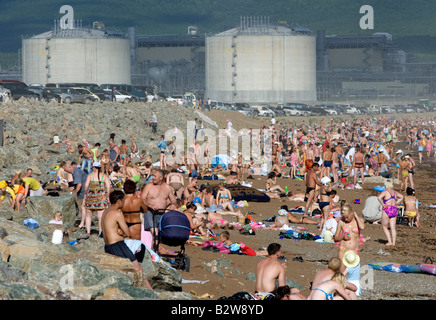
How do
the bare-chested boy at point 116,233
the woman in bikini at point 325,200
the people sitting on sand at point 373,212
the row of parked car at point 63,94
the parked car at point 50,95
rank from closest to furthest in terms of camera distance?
the bare-chested boy at point 116,233
the woman in bikini at point 325,200
the people sitting on sand at point 373,212
the row of parked car at point 63,94
the parked car at point 50,95

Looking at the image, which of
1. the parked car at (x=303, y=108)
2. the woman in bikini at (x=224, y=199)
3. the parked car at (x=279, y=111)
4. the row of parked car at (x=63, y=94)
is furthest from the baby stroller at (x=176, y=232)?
the parked car at (x=303, y=108)

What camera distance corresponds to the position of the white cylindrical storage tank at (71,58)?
258 feet

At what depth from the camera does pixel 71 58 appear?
79.1 metres

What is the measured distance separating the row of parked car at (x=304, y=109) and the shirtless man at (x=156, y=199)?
49325 mm

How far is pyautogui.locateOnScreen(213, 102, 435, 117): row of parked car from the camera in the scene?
65.7 meters

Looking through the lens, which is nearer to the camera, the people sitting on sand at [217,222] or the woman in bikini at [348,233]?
the woman in bikini at [348,233]

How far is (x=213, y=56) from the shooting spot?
8225cm

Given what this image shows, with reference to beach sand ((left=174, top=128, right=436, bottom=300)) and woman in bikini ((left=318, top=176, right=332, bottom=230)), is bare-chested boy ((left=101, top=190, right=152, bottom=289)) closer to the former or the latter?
beach sand ((left=174, top=128, right=436, bottom=300))

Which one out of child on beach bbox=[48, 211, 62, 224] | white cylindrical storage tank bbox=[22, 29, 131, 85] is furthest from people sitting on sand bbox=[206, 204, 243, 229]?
white cylindrical storage tank bbox=[22, 29, 131, 85]

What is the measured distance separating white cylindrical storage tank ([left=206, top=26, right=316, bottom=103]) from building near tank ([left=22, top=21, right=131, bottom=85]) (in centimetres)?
1189

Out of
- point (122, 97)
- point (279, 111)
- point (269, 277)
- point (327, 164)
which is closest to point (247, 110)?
point (279, 111)

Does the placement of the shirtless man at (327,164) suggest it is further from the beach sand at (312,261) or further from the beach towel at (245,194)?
the beach sand at (312,261)

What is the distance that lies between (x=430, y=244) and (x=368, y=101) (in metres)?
89.9
